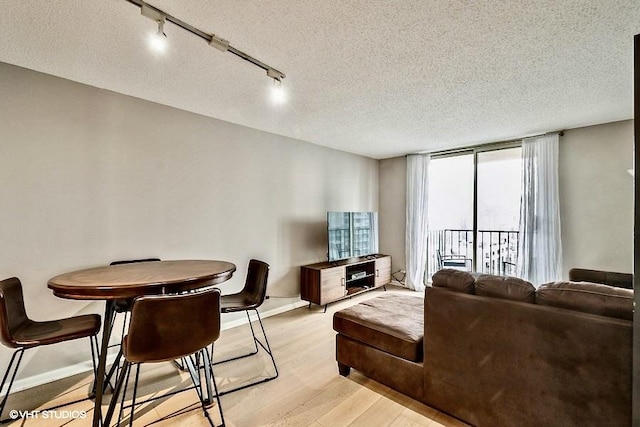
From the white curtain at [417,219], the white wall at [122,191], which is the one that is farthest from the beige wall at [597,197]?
the white wall at [122,191]

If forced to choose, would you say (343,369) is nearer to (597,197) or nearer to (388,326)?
(388,326)

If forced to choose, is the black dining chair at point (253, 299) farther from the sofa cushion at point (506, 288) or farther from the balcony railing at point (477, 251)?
the balcony railing at point (477, 251)

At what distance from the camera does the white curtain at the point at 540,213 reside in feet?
12.3

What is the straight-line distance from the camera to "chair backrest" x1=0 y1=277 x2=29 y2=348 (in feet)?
5.56

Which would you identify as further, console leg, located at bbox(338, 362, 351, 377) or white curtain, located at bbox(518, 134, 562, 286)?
white curtain, located at bbox(518, 134, 562, 286)

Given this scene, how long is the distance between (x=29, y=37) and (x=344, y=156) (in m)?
3.92

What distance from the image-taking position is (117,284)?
66.1 inches

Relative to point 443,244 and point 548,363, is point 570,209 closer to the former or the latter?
point 443,244

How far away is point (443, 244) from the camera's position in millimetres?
5742

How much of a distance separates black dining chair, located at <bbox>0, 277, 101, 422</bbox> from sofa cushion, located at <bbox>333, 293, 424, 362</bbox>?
1805mm

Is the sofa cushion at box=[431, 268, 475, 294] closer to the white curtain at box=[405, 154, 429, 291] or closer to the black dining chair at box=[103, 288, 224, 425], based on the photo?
the black dining chair at box=[103, 288, 224, 425]

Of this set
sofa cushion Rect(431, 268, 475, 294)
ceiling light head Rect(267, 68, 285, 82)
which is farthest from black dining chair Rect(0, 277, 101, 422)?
sofa cushion Rect(431, 268, 475, 294)

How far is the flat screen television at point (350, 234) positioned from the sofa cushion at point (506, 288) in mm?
→ 2574

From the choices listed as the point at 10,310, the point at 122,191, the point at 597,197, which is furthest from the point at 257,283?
the point at 597,197
